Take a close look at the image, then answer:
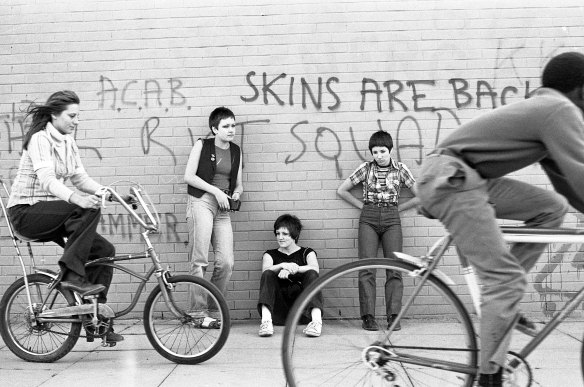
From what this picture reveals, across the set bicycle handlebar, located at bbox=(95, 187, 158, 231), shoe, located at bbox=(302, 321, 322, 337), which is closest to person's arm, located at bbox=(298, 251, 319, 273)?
shoe, located at bbox=(302, 321, 322, 337)

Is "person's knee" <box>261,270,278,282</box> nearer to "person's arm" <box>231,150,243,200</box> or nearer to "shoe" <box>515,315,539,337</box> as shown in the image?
"person's arm" <box>231,150,243,200</box>

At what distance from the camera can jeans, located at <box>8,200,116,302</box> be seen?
5312 mm

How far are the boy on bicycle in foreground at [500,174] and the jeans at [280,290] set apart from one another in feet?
10.1

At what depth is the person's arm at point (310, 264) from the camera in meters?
6.70

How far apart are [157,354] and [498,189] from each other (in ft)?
10.4

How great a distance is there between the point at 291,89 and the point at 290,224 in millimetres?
1315

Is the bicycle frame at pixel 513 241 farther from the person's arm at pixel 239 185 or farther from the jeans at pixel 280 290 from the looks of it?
the person's arm at pixel 239 185

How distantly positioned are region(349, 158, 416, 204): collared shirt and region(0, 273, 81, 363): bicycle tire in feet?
9.45

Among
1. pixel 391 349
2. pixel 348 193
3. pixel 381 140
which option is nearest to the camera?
pixel 391 349

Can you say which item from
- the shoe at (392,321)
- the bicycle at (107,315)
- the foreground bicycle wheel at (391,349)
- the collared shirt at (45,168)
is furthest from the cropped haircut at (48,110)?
the shoe at (392,321)

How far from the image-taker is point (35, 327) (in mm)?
5504

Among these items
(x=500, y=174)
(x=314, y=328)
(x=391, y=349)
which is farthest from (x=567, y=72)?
(x=314, y=328)

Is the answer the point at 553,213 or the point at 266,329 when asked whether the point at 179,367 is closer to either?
the point at 266,329

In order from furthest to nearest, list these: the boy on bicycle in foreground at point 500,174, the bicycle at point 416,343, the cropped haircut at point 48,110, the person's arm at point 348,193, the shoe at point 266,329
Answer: the person's arm at point 348,193, the shoe at point 266,329, the cropped haircut at point 48,110, the bicycle at point 416,343, the boy on bicycle in foreground at point 500,174
